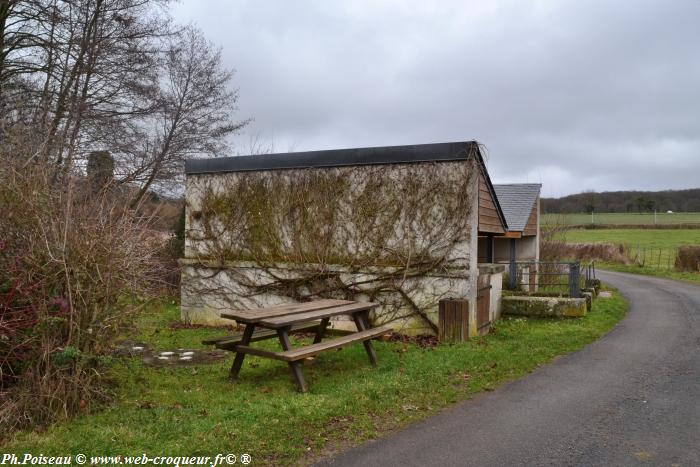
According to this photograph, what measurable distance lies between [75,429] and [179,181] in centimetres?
1380

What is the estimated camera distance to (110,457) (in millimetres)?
4141

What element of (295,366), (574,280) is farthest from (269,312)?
(574,280)

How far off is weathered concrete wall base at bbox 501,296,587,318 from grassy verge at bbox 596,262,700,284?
14.3m

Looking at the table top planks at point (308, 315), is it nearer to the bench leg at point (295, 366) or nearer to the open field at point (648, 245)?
the bench leg at point (295, 366)

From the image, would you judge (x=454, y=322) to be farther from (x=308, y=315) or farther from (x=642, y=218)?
(x=642, y=218)

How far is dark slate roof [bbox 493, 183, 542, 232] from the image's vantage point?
53.9 ft

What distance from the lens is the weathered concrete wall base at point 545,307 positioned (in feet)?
39.2

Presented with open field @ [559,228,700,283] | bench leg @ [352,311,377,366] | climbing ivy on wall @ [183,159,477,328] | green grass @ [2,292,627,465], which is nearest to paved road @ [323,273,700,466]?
green grass @ [2,292,627,465]

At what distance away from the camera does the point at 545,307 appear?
474 inches

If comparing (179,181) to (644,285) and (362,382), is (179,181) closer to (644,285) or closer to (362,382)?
(362,382)

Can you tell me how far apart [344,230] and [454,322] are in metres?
2.78

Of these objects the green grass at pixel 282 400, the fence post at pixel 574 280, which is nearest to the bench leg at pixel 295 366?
the green grass at pixel 282 400

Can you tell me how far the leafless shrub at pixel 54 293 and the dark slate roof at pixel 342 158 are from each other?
17.7 feet

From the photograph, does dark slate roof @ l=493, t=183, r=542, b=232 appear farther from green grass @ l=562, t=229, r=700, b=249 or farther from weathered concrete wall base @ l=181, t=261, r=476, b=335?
green grass @ l=562, t=229, r=700, b=249
